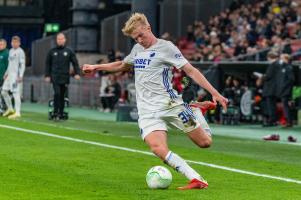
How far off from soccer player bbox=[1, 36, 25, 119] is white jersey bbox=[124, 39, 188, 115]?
16275 millimetres

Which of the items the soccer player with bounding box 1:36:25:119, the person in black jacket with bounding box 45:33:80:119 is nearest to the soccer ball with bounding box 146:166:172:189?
the person in black jacket with bounding box 45:33:80:119

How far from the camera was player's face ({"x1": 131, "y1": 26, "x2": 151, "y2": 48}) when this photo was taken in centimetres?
1234

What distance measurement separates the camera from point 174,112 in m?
12.6


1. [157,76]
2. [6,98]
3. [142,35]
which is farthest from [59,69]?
[142,35]

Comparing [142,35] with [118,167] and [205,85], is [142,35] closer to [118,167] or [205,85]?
[205,85]

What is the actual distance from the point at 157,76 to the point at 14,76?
16716 millimetres

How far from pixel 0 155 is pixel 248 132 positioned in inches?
421

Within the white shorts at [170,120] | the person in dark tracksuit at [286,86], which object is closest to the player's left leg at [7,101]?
the person in dark tracksuit at [286,86]

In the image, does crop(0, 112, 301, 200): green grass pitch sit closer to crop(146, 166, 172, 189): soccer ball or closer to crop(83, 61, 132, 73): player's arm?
crop(146, 166, 172, 189): soccer ball

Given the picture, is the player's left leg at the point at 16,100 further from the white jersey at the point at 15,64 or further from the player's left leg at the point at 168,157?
the player's left leg at the point at 168,157

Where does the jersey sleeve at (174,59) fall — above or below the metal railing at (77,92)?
above

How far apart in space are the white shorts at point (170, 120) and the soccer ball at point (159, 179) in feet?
1.54

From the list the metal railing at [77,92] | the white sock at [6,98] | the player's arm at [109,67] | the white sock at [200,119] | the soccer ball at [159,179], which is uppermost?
the player's arm at [109,67]

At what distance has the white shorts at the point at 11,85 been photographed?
28812 mm
